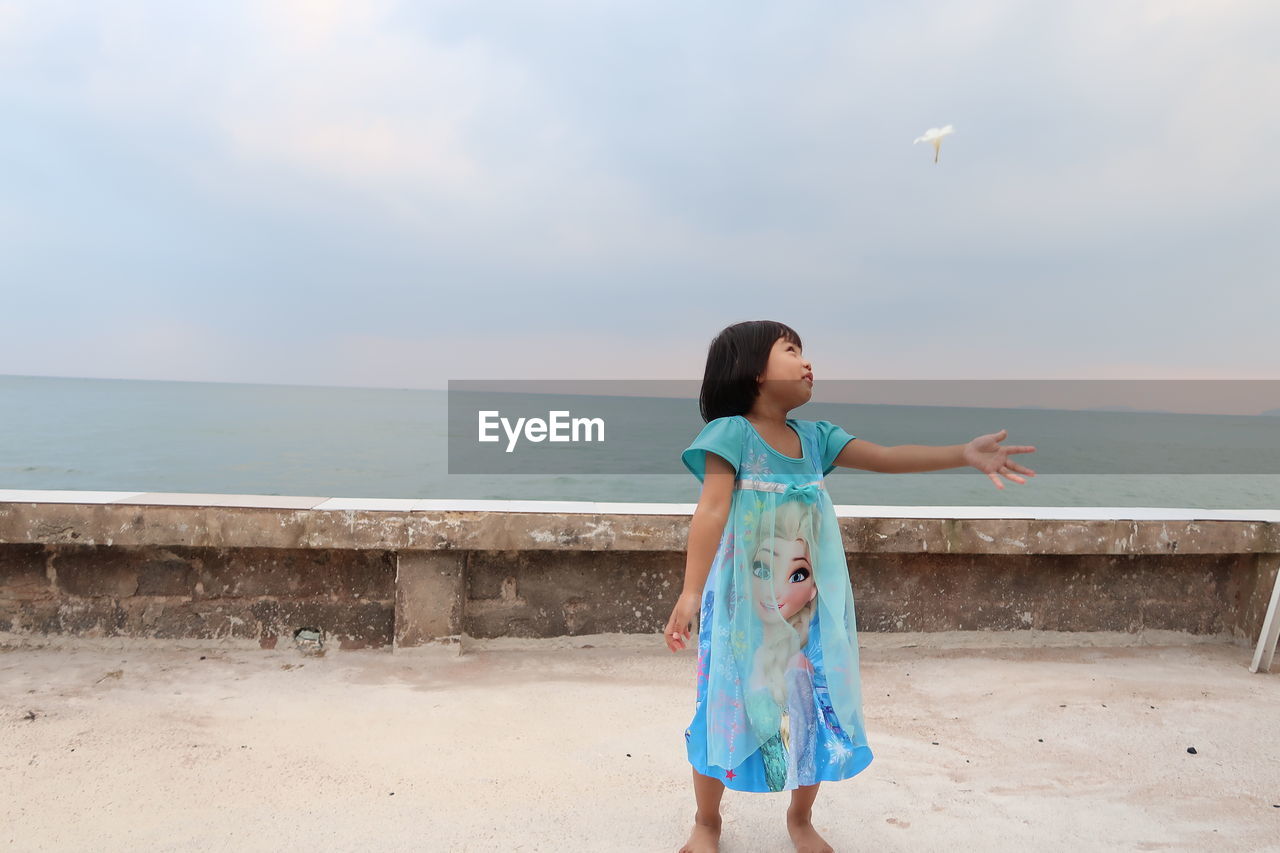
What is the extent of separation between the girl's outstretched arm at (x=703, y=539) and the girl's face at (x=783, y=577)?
0.12 meters

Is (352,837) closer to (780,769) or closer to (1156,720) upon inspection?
(780,769)

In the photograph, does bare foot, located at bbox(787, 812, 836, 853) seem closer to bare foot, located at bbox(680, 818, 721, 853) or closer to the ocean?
bare foot, located at bbox(680, 818, 721, 853)

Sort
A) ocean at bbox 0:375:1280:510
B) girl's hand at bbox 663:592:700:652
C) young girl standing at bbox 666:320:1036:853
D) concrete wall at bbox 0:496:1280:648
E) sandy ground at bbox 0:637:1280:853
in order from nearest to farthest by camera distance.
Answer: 1. girl's hand at bbox 663:592:700:652
2. young girl standing at bbox 666:320:1036:853
3. sandy ground at bbox 0:637:1280:853
4. concrete wall at bbox 0:496:1280:648
5. ocean at bbox 0:375:1280:510

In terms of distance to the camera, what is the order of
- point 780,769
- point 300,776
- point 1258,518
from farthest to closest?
1. point 1258,518
2. point 300,776
3. point 780,769

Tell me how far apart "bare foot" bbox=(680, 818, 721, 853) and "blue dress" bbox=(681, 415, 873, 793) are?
6.4 inches

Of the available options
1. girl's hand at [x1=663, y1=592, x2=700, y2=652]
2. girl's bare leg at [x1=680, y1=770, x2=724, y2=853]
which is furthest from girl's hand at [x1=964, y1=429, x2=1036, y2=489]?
girl's bare leg at [x1=680, y1=770, x2=724, y2=853]

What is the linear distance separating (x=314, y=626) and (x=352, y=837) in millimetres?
1443

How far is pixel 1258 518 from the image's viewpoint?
3.52m

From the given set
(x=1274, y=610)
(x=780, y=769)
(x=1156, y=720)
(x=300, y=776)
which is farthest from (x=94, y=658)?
(x=1274, y=610)

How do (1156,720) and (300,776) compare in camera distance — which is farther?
(1156,720)

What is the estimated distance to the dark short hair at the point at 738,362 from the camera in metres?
1.90

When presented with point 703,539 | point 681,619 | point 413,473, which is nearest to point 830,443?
point 703,539

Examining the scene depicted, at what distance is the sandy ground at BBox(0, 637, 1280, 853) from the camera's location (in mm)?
2029

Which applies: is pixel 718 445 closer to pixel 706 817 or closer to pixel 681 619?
pixel 681 619
